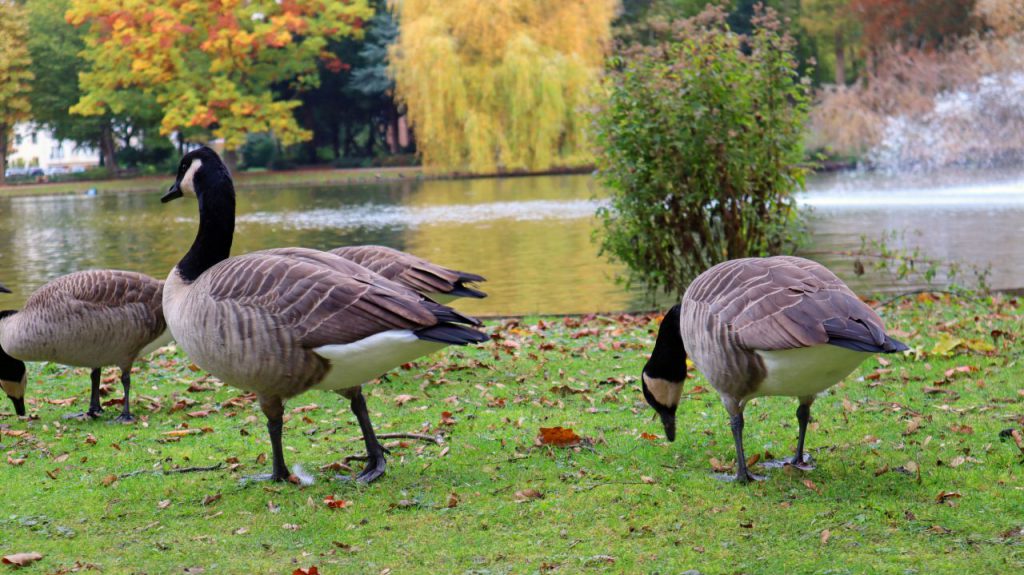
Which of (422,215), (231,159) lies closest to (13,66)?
(231,159)

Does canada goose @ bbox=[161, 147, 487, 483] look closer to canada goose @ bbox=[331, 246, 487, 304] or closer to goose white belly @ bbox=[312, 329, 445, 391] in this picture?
goose white belly @ bbox=[312, 329, 445, 391]

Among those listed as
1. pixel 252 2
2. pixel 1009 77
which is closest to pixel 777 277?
pixel 1009 77

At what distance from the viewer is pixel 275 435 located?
5867 mm

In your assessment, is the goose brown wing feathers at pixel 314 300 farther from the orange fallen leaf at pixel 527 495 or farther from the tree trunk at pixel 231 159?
the tree trunk at pixel 231 159

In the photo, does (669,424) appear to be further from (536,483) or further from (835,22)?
(835,22)

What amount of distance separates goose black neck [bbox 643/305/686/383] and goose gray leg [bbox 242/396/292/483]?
2.13 metres

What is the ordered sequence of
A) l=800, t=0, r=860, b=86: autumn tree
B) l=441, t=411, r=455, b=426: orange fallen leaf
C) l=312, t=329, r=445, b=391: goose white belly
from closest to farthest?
l=312, t=329, r=445, b=391: goose white belly → l=441, t=411, r=455, b=426: orange fallen leaf → l=800, t=0, r=860, b=86: autumn tree

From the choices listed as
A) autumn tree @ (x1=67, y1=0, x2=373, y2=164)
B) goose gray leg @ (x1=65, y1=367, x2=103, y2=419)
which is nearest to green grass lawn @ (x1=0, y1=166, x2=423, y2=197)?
autumn tree @ (x1=67, y1=0, x2=373, y2=164)

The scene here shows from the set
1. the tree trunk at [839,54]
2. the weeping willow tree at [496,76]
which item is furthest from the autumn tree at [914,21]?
the weeping willow tree at [496,76]

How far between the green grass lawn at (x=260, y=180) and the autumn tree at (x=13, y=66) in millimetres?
4503

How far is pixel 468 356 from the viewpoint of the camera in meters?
9.62

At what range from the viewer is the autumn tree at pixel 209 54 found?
53875 mm

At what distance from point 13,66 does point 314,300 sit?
65620 millimetres

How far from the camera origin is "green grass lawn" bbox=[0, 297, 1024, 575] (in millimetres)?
4738
